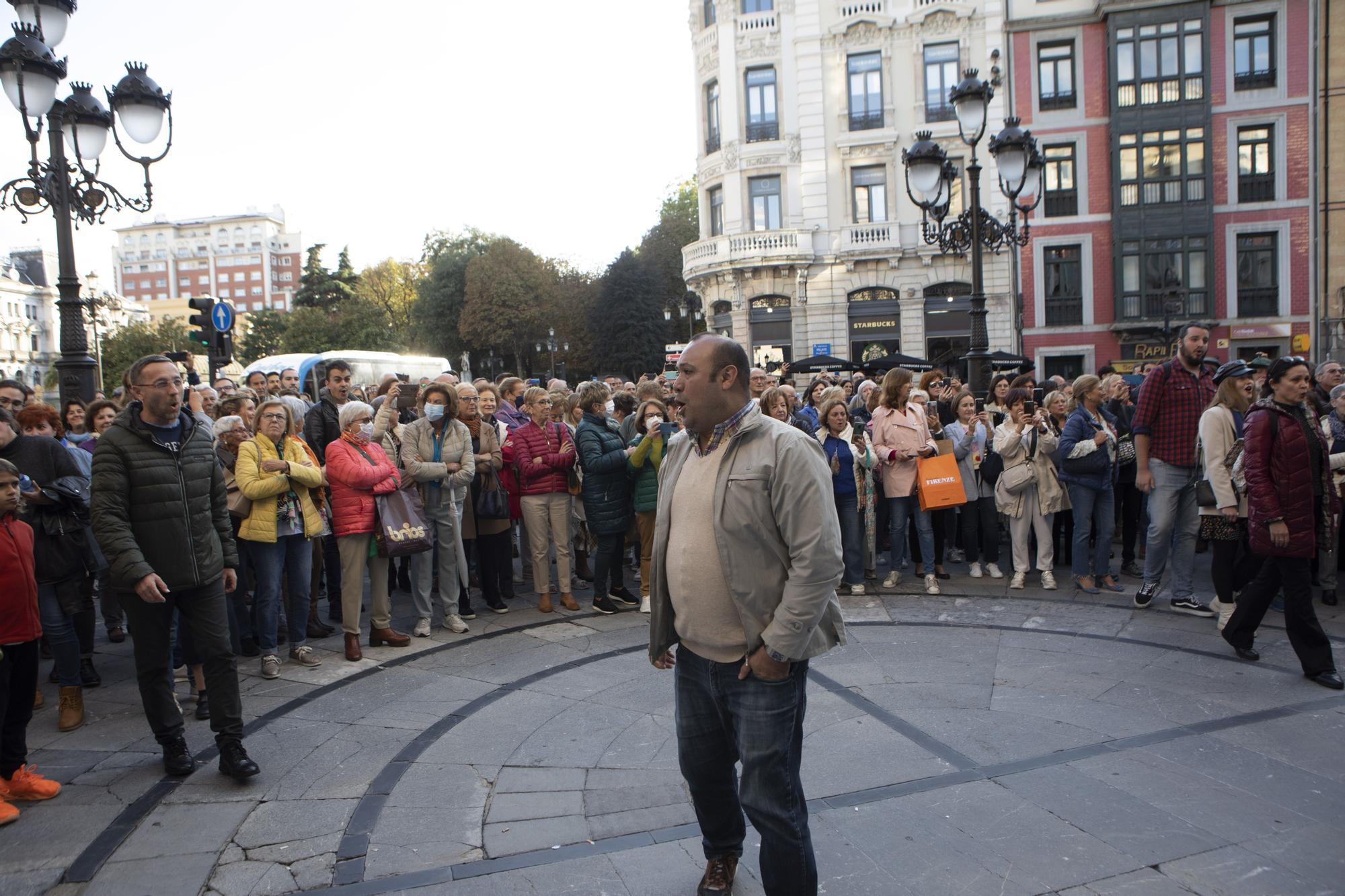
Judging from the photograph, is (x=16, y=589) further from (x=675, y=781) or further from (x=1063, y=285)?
(x=1063, y=285)

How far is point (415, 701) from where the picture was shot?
590 centimetres

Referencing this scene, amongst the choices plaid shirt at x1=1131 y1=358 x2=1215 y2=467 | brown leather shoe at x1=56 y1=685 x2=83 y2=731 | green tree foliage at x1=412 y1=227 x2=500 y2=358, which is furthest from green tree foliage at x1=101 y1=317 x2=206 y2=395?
plaid shirt at x1=1131 y1=358 x2=1215 y2=467

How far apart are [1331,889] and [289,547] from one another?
20.9ft

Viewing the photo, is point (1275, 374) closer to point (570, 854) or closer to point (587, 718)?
point (587, 718)

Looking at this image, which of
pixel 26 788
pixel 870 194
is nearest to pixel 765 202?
pixel 870 194

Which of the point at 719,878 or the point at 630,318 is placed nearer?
the point at 719,878

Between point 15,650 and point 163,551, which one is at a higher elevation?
point 163,551

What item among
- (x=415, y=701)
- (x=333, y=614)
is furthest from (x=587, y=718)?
(x=333, y=614)

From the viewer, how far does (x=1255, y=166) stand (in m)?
30.5

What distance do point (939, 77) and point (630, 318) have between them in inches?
717

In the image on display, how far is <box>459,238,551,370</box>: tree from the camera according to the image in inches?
1902

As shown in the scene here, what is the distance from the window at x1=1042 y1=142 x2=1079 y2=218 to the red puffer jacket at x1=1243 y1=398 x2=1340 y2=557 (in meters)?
28.3

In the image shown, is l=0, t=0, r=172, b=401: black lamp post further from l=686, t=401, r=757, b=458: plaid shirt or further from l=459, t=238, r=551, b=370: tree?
l=459, t=238, r=551, b=370: tree

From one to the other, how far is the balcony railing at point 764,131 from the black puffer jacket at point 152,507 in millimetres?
32304
